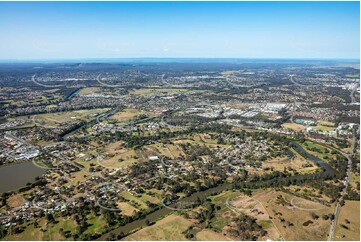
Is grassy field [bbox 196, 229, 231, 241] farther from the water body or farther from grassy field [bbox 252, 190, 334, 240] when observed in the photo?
the water body

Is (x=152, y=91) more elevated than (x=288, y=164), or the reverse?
(x=152, y=91)

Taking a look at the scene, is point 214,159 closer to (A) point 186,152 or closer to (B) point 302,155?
(A) point 186,152

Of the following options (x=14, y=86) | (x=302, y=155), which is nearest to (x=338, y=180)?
(x=302, y=155)

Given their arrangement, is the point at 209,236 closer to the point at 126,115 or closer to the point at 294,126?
the point at 294,126

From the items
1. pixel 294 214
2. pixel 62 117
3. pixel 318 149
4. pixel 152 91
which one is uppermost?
pixel 152 91

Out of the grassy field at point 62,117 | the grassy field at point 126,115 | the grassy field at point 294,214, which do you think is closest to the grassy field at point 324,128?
the grassy field at point 294,214

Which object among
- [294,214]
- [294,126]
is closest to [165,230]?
[294,214]

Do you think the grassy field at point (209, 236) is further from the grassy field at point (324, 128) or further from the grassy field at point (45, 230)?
the grassy field at point (324, 128)
